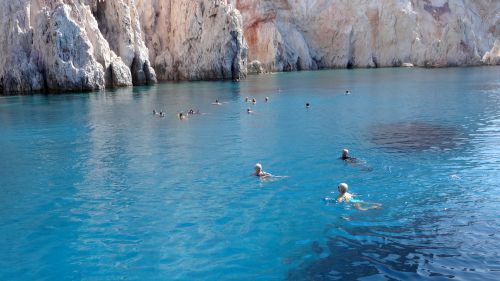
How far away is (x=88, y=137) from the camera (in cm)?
3228

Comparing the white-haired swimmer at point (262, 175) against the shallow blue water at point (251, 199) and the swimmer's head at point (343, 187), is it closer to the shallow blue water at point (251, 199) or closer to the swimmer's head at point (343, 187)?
the shallow blue water at point (251, 199)

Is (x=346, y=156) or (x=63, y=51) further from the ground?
(x=63, y=51)

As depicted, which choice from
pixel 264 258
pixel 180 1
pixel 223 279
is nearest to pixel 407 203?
pixel 264 258

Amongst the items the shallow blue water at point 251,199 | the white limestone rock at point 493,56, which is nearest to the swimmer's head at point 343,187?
the shallow blue water at point 251,199

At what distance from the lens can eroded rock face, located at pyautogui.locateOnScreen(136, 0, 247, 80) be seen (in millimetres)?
82500

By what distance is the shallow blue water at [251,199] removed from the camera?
13.1 metres

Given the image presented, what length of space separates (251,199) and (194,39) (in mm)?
68524

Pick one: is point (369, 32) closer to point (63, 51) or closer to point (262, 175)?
point (63, 51)

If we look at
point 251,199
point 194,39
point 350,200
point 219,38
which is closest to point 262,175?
point 251,199

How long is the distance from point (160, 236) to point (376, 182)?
9401 millimetres

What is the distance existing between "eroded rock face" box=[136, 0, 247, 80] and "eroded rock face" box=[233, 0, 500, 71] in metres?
26.7

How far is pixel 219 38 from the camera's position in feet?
271

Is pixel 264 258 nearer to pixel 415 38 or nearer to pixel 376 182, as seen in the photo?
pixel 376 182

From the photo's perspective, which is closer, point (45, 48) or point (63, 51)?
point (63, 51)
